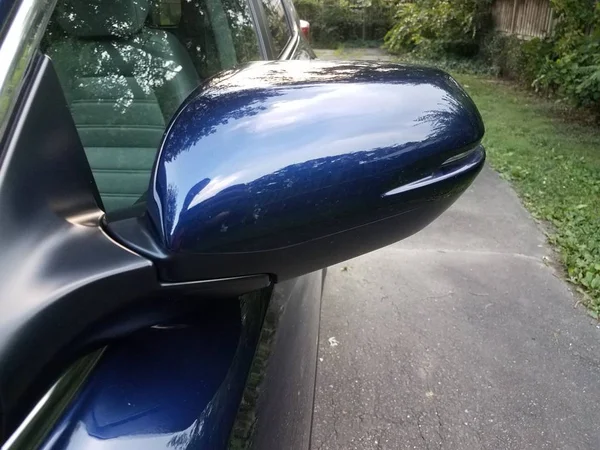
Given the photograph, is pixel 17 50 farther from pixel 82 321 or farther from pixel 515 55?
pixel 515 55

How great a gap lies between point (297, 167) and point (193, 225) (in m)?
0.16

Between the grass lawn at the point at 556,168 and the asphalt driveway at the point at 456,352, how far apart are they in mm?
194

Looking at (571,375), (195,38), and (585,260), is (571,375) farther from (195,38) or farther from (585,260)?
(195,38)

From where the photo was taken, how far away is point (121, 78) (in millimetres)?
1350

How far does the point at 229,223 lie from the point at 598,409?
2.48 m

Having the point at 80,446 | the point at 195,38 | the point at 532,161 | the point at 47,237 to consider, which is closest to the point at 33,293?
the point at 47,237

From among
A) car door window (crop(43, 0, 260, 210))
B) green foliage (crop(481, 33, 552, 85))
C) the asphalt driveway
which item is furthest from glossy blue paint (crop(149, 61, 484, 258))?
green foliage (crop(481, 33, 552, 85))

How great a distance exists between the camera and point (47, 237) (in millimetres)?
743

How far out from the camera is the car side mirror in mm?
755

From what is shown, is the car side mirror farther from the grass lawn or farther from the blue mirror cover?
the grass lawn

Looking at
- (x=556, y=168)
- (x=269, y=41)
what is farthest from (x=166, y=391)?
(x=556, y=168)

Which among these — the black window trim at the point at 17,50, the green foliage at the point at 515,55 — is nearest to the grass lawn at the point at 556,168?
the green foliage at the point at 515,55

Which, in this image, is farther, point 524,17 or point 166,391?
point 524,17

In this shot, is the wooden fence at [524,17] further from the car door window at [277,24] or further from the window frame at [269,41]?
the window frame at [269,41]
